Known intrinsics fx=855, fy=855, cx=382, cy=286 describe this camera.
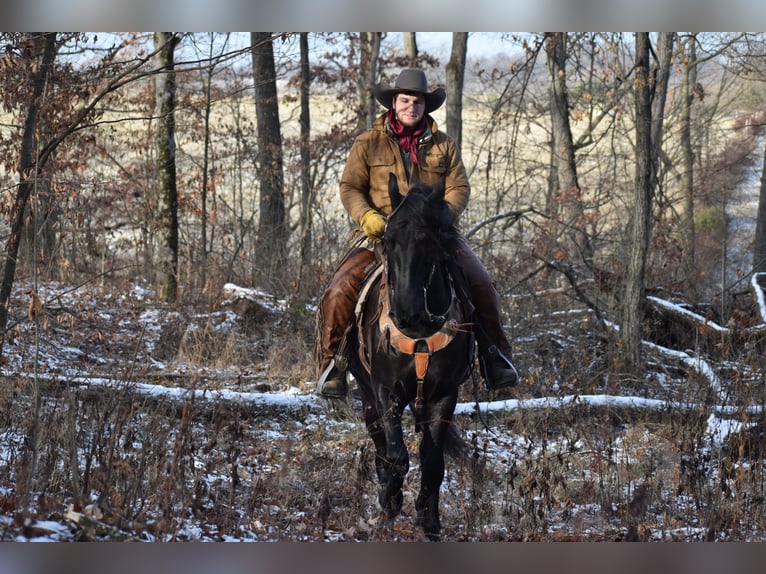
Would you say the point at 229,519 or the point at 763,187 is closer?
the point at 229,519

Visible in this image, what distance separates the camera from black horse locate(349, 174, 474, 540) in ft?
18.1

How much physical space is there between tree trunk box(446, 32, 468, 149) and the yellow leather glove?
13443mm

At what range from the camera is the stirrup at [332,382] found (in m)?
6.98

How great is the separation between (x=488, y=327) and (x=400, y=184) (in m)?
1.34

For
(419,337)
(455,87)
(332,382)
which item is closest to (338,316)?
(332,382)

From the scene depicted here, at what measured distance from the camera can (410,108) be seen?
22.0ft

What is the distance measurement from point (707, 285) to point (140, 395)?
12952mm

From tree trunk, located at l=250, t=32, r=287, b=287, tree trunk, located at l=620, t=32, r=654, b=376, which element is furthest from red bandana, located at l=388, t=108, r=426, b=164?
tree trunk, located at l=250, t=32, r=287, b=287

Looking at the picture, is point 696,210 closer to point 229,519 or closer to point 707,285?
point 707,285

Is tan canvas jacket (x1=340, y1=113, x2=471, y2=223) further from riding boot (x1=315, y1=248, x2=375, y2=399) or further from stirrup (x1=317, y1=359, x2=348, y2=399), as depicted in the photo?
stirrup (x1=317, y1=359, x2=348, y2=399)

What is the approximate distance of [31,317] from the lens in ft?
20.6

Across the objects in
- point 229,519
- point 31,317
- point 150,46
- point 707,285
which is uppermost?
point 150,46

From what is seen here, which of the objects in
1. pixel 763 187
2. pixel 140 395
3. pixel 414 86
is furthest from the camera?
pixel 763 187

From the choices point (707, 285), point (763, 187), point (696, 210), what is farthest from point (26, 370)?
point (696, 210)
